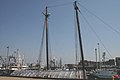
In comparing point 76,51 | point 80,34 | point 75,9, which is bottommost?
point 76,51

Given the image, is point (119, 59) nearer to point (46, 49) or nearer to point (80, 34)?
point (46, 49)

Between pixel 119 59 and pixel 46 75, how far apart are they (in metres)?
89.3

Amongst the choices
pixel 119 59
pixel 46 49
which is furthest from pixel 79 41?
pixel 119 59

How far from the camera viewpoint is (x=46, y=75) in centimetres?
3728

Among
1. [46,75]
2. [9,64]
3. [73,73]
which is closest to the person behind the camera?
[73,73]

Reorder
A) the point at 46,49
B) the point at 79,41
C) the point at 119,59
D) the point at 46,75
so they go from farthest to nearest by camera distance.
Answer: the point at 119,59 < the point at 46,49 < the point at 46,75 < the point at 79,41

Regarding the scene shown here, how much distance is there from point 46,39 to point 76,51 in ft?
46.9

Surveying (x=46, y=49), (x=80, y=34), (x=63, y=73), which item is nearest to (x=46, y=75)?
(x=63, y=73)

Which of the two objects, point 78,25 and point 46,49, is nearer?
point 78,25

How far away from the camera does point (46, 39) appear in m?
45.2

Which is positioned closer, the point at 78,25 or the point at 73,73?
the point at 78,25

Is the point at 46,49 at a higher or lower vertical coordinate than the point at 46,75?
higher

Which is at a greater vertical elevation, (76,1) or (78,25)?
(76,1)

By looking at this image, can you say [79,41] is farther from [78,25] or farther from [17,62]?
[17,62]
